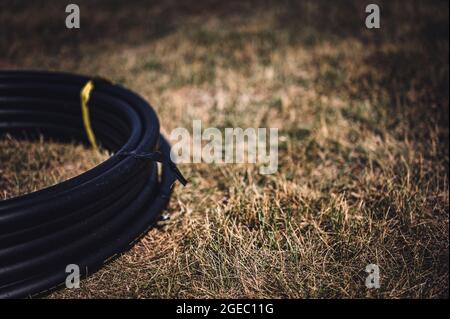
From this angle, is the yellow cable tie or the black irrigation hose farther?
the yellow cable tie

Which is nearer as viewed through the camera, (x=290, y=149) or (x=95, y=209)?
(x=95, y=209)

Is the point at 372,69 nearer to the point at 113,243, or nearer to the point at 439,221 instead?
the point at 439,221

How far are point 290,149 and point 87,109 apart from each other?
1530 millimetres

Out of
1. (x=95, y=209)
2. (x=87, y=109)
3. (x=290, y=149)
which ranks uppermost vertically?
(x=87, y=109)

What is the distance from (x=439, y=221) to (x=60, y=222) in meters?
1.98

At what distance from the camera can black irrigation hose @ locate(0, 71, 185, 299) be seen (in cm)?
181

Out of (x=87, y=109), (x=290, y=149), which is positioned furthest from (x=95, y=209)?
(x=290, y=149)

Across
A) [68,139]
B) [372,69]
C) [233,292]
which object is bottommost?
[233,292]

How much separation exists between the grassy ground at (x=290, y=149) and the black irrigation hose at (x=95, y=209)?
0.14 meters

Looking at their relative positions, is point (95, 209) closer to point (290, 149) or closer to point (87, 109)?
point (87, 109)

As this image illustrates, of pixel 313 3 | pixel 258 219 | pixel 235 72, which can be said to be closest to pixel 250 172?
pixel 258 219

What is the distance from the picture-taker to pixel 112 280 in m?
2.06

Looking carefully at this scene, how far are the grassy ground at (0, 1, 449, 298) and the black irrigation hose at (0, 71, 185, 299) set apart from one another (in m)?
0.14

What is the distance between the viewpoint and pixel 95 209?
2016 mm
